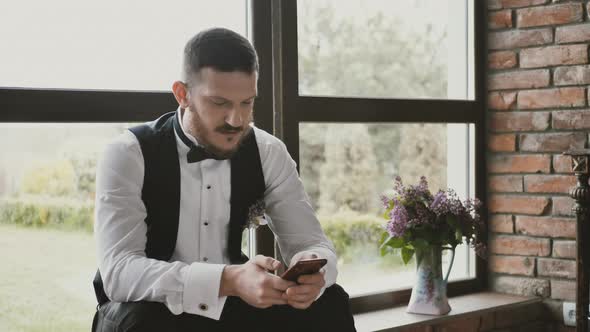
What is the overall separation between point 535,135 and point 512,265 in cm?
56

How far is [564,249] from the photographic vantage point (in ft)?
10.8

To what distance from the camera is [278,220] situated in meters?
2.32

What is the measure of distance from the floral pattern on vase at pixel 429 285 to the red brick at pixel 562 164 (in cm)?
65

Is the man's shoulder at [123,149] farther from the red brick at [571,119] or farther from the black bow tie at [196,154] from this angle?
the red brick at [571,119]

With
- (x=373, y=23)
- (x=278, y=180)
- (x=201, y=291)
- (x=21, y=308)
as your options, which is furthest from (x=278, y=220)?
(x=373, y=23)

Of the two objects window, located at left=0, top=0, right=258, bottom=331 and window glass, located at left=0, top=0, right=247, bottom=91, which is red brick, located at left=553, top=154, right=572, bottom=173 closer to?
window glass, located at left=0, top=0, right=247, bottom=91

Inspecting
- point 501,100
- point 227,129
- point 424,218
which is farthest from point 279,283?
point 501,100

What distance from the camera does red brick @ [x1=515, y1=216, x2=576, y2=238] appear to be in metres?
3.26

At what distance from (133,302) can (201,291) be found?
0.17 meters

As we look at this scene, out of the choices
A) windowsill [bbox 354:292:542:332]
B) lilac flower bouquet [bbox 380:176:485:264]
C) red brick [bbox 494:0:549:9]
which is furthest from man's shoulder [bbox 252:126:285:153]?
red brick [bbox 494:0:549:9]

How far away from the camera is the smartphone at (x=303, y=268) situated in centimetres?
183

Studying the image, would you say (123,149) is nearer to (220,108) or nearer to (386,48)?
(220,108)

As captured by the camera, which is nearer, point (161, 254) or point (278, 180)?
Result: point (161, 254)

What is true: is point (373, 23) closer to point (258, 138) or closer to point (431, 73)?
point (431, 73)
